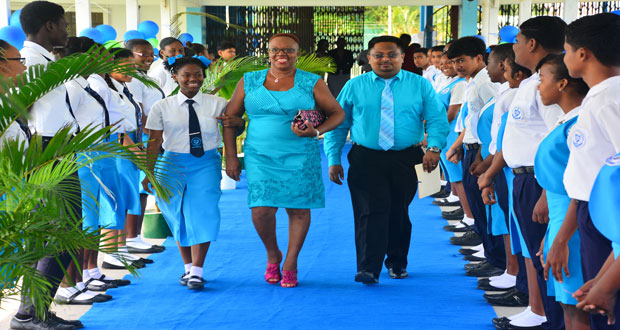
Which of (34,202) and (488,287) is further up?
(34,202)

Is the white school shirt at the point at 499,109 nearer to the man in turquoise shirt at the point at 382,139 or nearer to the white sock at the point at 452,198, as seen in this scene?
the man in turquoise shirt at the point at 382,139

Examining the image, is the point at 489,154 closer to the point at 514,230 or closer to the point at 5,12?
the point at 514,230

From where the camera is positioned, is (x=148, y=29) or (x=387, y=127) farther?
(x=148, y=29)

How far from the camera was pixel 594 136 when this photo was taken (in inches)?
93.5

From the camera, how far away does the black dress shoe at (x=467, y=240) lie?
6.09 metres

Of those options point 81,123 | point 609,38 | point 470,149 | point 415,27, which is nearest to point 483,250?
point 470,149

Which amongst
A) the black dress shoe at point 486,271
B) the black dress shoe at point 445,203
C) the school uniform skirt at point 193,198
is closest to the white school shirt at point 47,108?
the school uniform skirt at point 193,198

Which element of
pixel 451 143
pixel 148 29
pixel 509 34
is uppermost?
pixel 148 29

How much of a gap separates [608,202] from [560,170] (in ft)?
1.81

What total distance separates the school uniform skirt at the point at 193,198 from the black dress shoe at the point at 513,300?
1751mm

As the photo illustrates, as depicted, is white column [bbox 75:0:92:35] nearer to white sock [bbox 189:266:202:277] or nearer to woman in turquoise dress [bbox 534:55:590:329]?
white sock [bbox 189:266:202:277]

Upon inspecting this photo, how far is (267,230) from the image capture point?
499 centimetres

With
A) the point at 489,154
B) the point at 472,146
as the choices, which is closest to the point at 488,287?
the point at 489,154

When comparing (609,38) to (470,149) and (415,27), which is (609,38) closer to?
(470,149)
